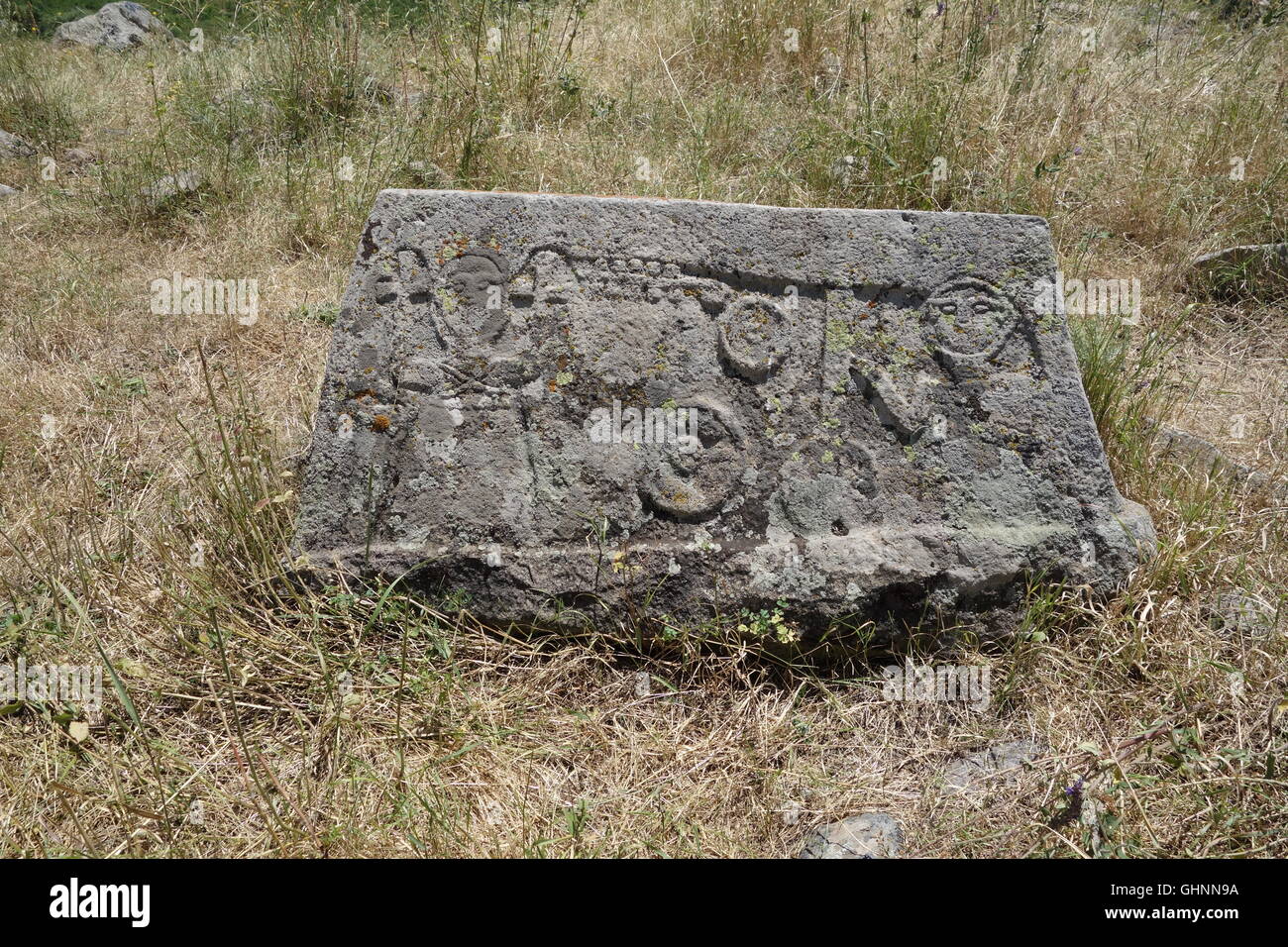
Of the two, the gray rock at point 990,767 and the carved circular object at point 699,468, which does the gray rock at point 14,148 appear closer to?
the carved circular object at point 699,468

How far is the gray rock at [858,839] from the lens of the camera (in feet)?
6.13

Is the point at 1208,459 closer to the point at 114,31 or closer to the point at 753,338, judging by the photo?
the point at 753,338

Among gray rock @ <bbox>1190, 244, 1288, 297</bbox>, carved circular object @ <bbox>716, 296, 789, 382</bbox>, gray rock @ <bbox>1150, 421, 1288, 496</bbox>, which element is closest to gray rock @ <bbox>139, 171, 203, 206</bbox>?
carved circular object @ <bbox>716, 296, 789, 382</bbox>

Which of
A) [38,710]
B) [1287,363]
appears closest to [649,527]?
[38,710]

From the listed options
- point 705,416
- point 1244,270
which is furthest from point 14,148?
point 1244,270

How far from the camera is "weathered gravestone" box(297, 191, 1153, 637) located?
2234 mm

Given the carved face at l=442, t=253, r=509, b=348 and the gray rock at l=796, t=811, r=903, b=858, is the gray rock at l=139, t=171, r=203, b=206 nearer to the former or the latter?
the carved face at l=442, t=253, r=509, b=348

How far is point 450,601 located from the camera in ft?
7.36

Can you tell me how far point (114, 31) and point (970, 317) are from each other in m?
6.53

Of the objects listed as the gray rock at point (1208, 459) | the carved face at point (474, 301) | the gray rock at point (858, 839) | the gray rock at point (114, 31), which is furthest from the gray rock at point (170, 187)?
the gray rock at point (1208, 459)

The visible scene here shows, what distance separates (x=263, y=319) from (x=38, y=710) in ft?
6.26

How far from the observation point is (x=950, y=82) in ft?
13.4

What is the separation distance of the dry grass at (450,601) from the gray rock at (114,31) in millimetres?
515

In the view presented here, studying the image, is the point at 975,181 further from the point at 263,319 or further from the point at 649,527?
the point at 263,319
